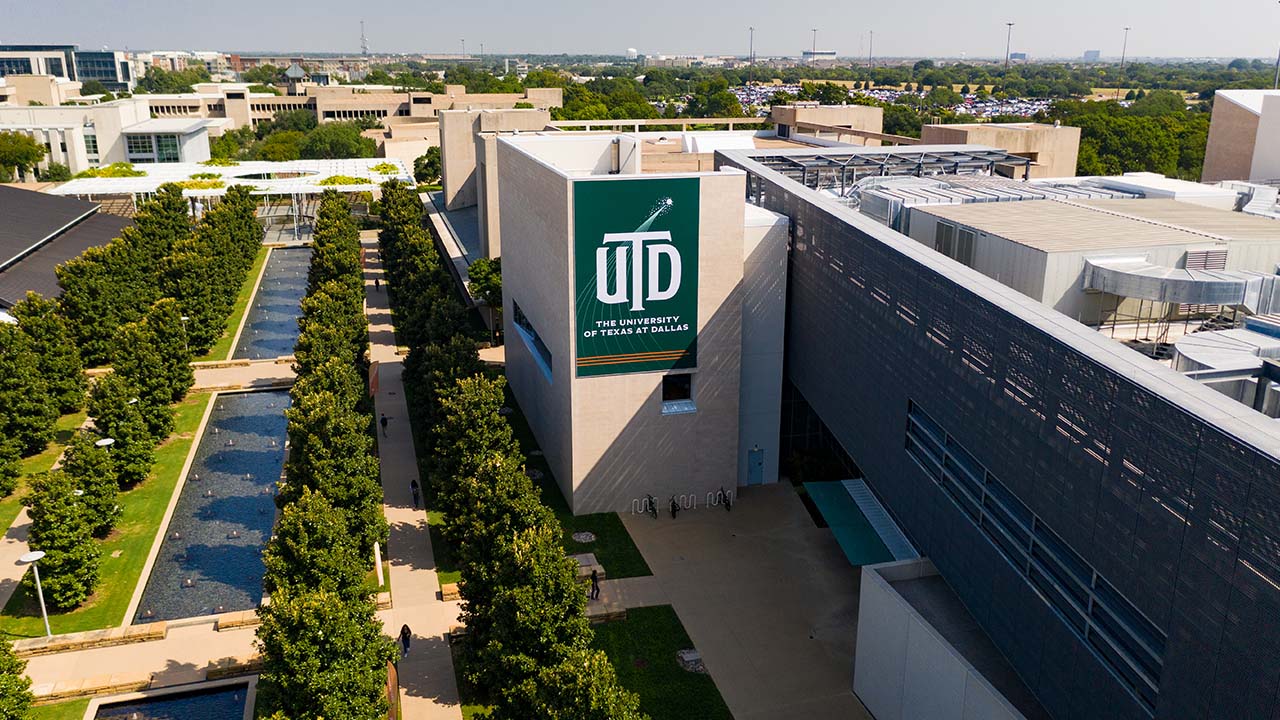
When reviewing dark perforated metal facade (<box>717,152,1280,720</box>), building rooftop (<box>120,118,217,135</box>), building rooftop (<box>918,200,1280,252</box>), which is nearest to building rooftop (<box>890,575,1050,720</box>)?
dark perforated metal facade (<box>717,152,1280,720</box>)

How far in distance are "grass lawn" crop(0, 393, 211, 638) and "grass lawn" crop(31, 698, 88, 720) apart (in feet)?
11.3

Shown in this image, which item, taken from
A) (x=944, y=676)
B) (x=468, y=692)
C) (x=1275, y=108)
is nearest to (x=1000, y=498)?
(x=944, y=676)

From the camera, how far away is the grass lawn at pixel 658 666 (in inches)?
896

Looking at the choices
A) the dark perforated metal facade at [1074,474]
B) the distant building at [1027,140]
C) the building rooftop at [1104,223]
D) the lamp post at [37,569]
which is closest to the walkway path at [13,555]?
the lamp post at [37,569]

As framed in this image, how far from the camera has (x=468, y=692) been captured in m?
23.4

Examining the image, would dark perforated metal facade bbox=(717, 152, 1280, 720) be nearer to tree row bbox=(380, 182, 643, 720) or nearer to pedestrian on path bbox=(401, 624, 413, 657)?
tree row bbox=(380, 182, 643, 720)

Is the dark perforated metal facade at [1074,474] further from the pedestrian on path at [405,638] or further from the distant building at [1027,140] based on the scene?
the distant building at [1027,140]

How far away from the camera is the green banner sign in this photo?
29.5 meters

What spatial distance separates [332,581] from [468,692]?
417 cm

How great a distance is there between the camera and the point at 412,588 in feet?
92.3

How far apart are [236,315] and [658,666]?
43.5 m

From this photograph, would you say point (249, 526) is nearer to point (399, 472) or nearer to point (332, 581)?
point (399, 472)

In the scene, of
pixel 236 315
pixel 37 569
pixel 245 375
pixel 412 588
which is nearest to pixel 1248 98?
pixel 412 588

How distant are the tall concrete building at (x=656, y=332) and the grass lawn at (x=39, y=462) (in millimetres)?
18075
